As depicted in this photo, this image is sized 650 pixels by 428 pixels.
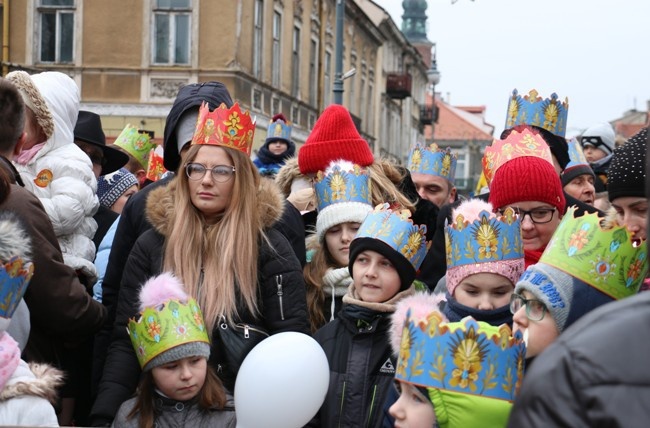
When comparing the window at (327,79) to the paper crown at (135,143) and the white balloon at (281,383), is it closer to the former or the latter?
the paper crown at (135,143)

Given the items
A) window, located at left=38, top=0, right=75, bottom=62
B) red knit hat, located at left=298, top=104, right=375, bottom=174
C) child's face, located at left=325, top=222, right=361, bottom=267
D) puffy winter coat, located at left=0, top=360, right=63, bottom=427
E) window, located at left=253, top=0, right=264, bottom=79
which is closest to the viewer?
puffy winter coat, located at left=0, top=360, right=63, bottom=427

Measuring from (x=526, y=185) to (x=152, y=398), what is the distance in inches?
71.5

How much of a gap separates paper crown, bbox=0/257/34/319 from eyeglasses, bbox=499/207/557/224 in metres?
2.10

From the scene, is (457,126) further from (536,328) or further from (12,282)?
(12,282)

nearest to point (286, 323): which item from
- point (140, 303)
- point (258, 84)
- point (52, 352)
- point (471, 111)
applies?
point (140, 303)

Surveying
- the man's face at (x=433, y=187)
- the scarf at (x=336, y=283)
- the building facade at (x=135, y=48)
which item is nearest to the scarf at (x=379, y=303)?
the scarf at (x=336, y=283)

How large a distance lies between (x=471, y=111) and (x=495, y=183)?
104 meters

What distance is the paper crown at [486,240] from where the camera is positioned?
4.32m

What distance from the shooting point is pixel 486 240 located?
434 centimetres

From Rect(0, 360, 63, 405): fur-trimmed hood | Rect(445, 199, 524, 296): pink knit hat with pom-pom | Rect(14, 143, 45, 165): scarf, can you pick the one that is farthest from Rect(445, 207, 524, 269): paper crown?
Rect(14, 143, 45, 165): scarf

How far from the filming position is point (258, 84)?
26297mm

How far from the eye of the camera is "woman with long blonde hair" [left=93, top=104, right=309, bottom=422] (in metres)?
4.48

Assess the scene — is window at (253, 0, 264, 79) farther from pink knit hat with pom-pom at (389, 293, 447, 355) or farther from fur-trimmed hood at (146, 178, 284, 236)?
pink knit hat with pom-pom at (389, 293, 447, 355)

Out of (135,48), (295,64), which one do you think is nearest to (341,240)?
(135,48)
